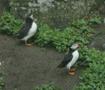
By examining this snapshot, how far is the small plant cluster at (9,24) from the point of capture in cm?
1195

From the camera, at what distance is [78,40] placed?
435 inches

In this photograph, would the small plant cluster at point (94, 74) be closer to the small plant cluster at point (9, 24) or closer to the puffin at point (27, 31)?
the puffin at point (27, 31)

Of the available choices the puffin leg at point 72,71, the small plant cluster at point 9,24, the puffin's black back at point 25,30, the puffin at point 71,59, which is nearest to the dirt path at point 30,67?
the puffin leg at point 72,71

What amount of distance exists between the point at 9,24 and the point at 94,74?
3.92 meters

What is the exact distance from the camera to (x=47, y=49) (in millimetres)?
10961

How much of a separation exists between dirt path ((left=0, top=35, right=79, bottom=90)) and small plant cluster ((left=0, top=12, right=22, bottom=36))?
0.46 m

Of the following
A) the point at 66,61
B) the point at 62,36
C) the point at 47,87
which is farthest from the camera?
the point at 62,36

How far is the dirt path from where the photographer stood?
9.30 meters

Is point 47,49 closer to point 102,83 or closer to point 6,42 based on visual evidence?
point 6,42

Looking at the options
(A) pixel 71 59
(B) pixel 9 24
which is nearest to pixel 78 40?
(A) pixel 71 59

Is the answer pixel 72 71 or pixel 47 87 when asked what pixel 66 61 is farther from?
pixel 47 87

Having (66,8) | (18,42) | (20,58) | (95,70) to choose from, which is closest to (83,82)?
(95,70)

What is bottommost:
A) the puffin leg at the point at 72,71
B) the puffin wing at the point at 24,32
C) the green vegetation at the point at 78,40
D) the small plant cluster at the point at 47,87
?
the small plant cluster at the point at 47,87

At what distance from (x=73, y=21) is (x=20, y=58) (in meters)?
2.48
